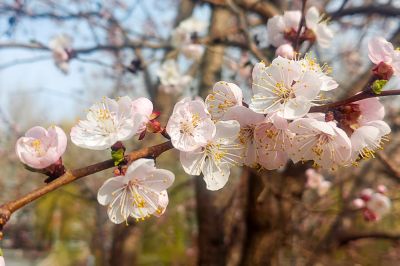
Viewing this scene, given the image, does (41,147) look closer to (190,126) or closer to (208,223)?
(190,126)

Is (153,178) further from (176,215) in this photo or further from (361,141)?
(176,215)

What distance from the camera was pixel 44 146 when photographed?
1032 mm

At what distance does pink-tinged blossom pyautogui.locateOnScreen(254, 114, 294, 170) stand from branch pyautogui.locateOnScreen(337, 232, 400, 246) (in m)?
2.50

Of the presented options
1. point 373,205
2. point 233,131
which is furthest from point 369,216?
point 233,131

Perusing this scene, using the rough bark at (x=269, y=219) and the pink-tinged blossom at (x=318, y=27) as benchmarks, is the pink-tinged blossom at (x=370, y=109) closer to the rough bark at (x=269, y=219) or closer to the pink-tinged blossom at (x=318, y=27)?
the pink-tinged blossom at (x=318, y=27)

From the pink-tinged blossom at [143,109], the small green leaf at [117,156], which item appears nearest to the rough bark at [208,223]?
the pink-tinged blossom at [143,109]

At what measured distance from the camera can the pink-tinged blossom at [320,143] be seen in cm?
100

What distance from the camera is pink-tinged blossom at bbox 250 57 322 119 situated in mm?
1010

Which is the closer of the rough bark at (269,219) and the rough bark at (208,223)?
the rough bark at (269,219)

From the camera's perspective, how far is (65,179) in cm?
92

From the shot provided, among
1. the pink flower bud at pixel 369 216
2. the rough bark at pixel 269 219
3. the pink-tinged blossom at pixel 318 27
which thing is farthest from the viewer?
the rough bark at pixel 269 219

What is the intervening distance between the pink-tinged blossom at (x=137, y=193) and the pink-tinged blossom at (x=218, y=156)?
82 millimetres

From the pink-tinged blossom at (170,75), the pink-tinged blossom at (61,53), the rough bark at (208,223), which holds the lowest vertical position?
the rough bark at (208,223)

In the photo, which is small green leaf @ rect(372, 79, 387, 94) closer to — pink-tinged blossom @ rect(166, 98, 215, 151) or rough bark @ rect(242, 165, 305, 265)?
pink-tinged blossom @ rect(166, 98, 215, 151)
